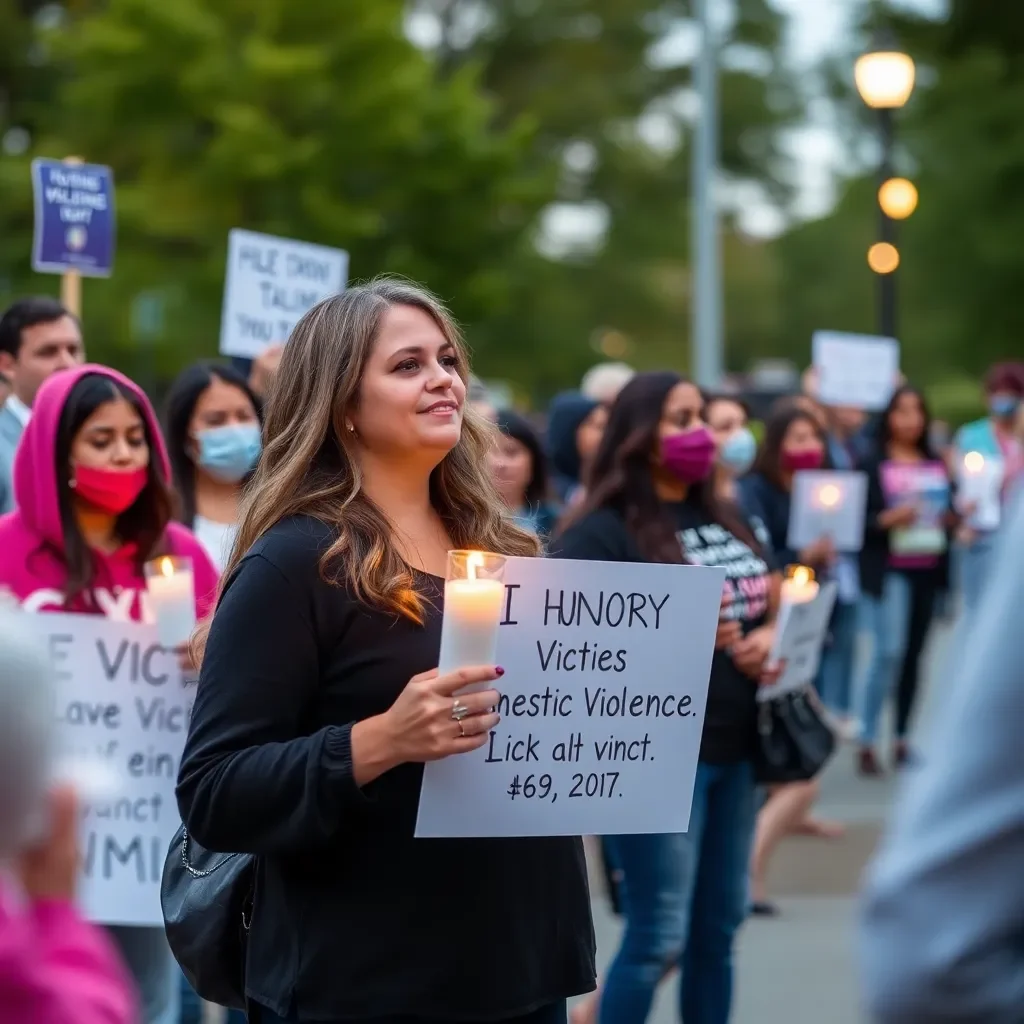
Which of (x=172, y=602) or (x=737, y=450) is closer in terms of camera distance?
(x=172, y=602)

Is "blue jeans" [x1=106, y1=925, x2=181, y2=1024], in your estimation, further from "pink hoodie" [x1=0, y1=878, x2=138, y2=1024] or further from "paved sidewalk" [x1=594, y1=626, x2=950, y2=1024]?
"pink hoodie" [x1=0, y1=878, x2=138, y2=1024]

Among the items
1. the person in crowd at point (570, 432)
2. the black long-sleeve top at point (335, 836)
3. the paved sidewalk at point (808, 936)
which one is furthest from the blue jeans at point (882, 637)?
the black long-sleeve top at point (335, 836)

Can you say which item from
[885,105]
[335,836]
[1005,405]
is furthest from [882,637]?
[335,836]

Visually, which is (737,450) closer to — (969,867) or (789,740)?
(789,740)

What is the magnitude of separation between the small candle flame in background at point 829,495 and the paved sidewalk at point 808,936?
1542 mm

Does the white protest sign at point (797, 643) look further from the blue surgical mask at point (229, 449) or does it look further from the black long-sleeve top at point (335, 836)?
the black long-sleeve top at point (335, 836)

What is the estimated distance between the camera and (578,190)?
A: 1467 inches

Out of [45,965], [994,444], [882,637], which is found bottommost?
[882,637]

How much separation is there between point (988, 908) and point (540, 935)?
1463mm

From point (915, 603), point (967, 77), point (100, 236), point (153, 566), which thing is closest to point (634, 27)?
point (967, 77)

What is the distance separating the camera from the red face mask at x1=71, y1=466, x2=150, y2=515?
4.46 metres

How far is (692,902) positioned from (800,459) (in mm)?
4287

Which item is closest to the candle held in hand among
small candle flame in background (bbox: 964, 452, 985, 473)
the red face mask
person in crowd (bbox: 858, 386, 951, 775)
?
the red face mask

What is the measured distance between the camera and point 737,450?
7.91 metres
